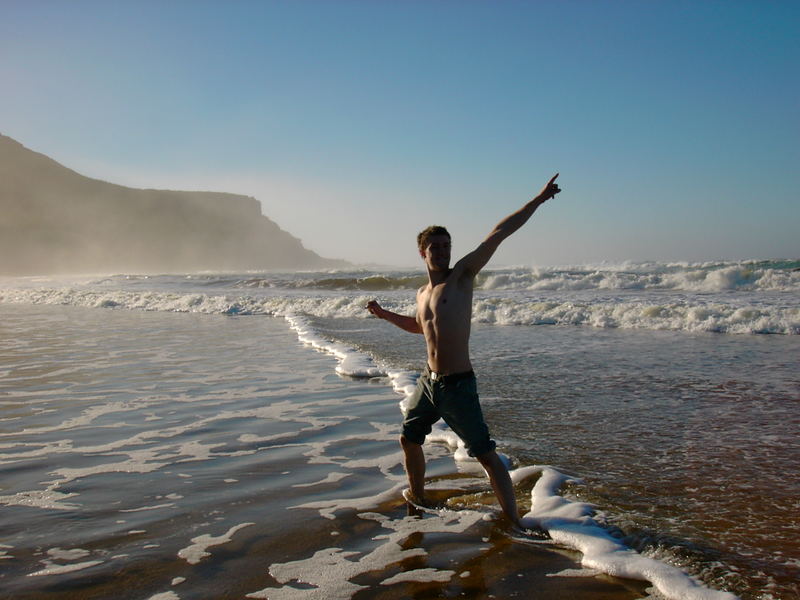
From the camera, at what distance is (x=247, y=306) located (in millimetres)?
23344

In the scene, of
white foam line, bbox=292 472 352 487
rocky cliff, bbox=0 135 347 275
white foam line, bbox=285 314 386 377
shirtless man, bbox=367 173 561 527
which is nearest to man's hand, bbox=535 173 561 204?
shirtless man, bbox=367 173 561 527

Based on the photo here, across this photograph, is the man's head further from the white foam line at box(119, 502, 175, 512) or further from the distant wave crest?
the distant wave crest

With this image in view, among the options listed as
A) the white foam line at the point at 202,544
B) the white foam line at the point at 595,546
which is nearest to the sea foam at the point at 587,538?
the white foam line at the point at 595,546

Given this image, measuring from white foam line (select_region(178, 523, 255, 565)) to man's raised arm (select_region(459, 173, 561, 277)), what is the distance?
2.01m

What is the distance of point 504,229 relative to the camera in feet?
11.5

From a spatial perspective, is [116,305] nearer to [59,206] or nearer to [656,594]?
[656,594]

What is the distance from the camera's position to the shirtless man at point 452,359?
3.54m

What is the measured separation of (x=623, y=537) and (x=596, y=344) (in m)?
8.66

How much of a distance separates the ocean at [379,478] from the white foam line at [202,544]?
0.04 feet

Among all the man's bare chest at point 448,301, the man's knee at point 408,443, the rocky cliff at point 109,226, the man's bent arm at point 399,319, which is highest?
the rocky cliff at point 109,226

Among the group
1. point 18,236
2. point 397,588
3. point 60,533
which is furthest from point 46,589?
point 18,236

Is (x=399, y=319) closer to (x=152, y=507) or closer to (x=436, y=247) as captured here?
(x=436, y=247)

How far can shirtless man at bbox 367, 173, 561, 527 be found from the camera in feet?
11.6

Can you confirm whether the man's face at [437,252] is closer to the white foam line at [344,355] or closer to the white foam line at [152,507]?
the white foam line at [152,507]
